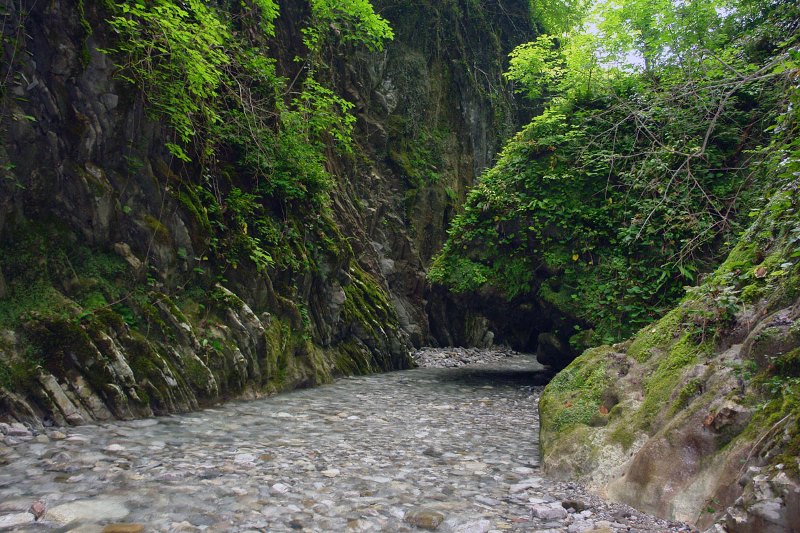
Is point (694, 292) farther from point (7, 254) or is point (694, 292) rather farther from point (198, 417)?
point (7, 254)

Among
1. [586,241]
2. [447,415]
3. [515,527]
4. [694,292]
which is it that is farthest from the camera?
[586,241]

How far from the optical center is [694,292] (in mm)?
6164

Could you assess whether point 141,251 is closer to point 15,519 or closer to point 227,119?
point 227,119

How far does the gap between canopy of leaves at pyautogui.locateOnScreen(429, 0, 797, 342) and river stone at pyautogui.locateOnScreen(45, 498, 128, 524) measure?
9.80 meters

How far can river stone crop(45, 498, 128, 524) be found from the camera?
3541mm

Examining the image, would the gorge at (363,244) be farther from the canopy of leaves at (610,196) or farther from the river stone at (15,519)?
the river stone at (15,519)

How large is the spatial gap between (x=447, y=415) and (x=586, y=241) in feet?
20.5

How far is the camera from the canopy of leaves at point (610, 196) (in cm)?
1061

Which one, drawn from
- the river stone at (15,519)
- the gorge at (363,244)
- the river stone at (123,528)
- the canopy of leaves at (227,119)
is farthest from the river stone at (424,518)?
the canopy of leaves at (227,119)

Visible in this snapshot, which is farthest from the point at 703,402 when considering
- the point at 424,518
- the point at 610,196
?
the point at 610,196

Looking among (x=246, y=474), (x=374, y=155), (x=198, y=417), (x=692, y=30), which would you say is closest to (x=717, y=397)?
(x=246, y=474)

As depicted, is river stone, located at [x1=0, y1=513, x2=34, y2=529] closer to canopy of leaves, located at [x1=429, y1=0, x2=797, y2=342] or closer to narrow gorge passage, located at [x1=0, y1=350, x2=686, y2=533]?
narrow gorge passage, located at [x1=0, y1=350, x2=686, y2=533]

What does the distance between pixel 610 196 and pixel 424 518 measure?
1068cm

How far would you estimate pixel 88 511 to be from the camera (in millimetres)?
3668
